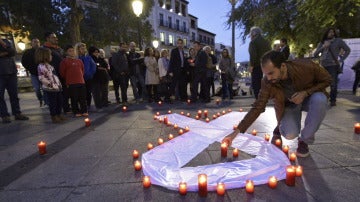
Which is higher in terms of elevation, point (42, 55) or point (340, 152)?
point (42, 55)

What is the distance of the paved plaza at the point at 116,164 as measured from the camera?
2.92 meters

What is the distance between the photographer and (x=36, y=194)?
311cm

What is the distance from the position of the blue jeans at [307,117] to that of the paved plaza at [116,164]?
35 centimetres

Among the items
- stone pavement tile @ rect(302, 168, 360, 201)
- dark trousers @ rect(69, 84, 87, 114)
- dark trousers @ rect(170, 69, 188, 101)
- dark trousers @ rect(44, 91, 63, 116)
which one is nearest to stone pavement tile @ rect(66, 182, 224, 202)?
stone pavement tile @ rect(302, 168, 360, 201)

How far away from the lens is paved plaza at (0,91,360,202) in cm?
292

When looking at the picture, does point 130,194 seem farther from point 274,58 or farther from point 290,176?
point 274,58

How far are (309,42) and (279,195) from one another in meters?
18.4

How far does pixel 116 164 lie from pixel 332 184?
2536 millimetres

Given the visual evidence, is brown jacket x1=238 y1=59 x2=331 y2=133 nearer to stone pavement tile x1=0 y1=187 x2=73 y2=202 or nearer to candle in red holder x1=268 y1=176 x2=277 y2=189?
candle in red holder x1=268 y1=176 x2=277 y2=189

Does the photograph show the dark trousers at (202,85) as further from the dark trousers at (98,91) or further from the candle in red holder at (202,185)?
the candle in red holder at (202,185)

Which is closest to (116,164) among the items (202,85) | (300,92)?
(300,92)

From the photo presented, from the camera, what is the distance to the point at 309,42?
19031 millimetres

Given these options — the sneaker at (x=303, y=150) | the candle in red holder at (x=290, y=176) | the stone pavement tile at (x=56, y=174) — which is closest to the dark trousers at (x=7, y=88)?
the stone pavement tile at (x=56, y=174)

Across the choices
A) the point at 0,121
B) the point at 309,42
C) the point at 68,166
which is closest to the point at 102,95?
the point at 0,121
